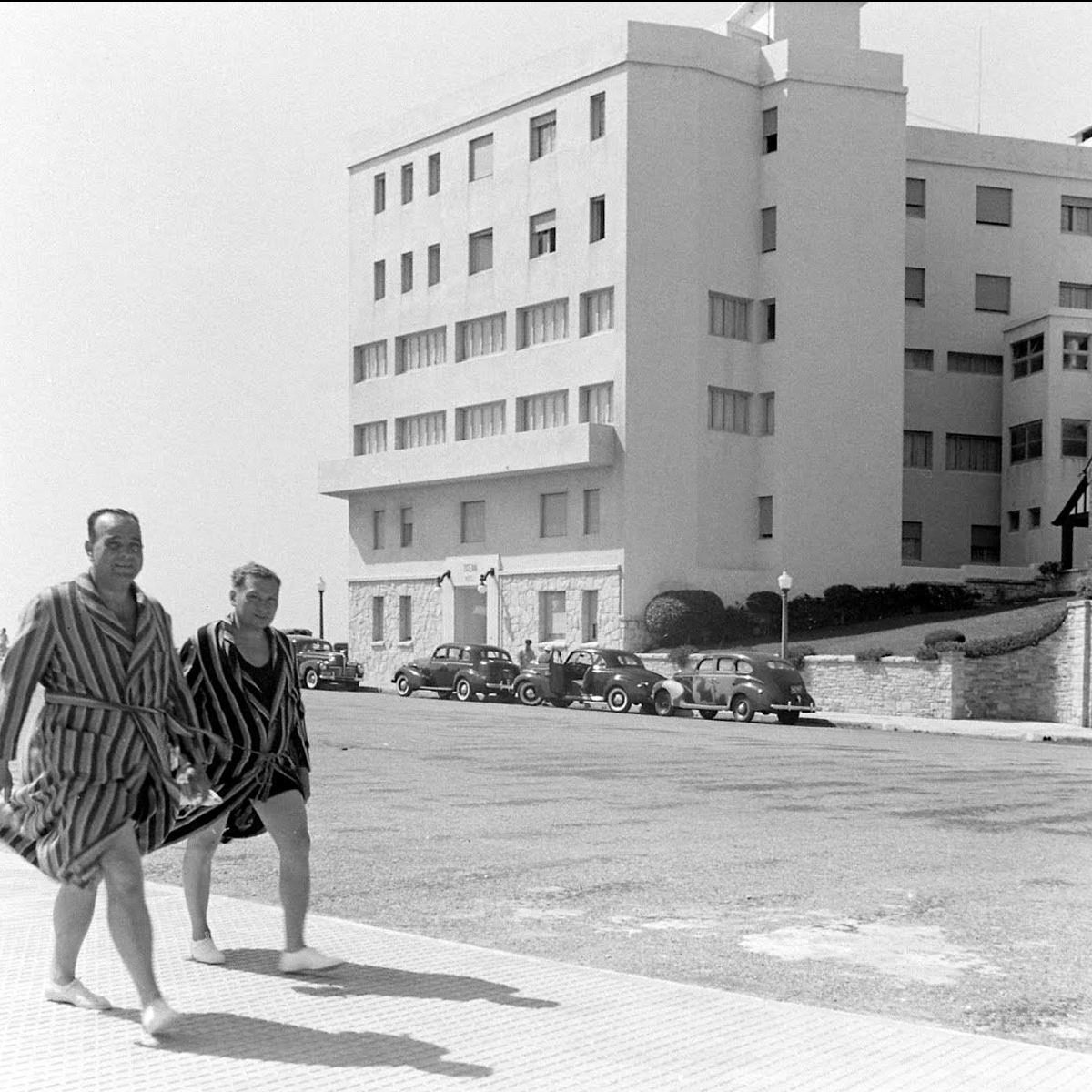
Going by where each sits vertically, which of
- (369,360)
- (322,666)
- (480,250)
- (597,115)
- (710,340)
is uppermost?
(597,115)

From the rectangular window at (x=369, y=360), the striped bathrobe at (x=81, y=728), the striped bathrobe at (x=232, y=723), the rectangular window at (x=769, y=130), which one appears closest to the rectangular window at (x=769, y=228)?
the rectangular window at (x=769, y=130)

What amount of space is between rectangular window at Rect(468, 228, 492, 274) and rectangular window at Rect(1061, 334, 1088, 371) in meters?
19.4

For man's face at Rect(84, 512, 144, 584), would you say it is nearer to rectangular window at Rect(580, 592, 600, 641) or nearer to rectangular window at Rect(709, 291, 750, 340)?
rectangular window at Rect(580, 592, 600, 641)

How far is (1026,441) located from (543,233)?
705 inches

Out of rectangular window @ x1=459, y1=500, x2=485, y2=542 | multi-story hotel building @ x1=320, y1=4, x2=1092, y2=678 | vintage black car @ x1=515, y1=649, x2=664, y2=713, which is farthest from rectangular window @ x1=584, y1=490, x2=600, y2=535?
vintage black car @ x1=515, y1=649, x2=664, y2=713

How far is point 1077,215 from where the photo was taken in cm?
5706

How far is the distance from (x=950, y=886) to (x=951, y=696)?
26380 mm

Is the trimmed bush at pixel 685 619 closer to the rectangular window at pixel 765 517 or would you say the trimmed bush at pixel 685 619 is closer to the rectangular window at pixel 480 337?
the rectangular window at pixel 765 517

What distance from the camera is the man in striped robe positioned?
5.49 meters

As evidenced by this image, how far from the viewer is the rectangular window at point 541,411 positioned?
50.2 metres

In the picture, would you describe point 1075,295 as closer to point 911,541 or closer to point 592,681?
point 911,541

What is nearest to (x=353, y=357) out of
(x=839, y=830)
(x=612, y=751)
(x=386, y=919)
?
(x=612, y=751)

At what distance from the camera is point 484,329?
53281 mm

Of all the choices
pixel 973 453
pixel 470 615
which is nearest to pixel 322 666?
pixel 470 615
